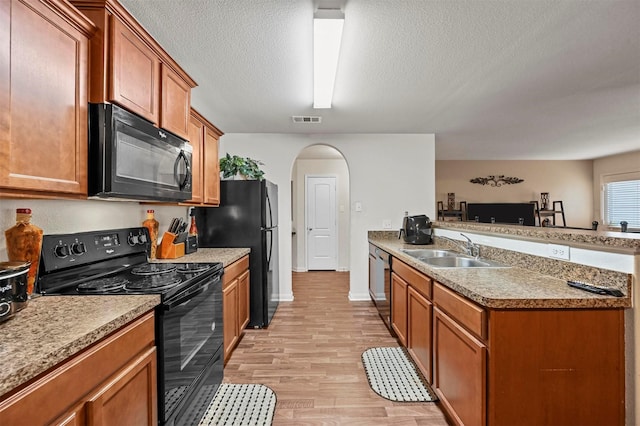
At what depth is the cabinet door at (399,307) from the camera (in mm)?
2570

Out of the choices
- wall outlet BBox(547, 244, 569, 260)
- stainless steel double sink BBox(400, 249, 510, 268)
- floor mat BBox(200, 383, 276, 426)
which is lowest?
floor mat BBox(200, 383, 276, 426)

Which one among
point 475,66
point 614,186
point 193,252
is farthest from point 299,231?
point 614,186

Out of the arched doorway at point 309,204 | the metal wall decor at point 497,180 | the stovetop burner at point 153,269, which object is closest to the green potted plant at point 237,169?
the stovetop burner at point 153,269

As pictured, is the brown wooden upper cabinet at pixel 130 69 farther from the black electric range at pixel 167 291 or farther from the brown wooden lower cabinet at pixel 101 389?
A: the brown wooden lower cabinet at pixel 101 389

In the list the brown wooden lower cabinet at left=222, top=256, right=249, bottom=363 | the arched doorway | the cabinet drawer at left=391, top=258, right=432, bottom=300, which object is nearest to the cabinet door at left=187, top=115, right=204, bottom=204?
the brown wooden lower cabinet at left=222, top=256, right=249, bottom=363

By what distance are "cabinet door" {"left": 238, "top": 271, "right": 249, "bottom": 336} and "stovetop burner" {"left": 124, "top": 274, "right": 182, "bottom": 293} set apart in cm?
112

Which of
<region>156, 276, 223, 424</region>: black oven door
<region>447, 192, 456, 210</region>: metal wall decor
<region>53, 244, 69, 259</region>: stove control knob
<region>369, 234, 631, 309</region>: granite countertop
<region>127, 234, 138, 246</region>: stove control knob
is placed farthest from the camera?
<region>447, 192, 456, 210</region>: metal wall decor

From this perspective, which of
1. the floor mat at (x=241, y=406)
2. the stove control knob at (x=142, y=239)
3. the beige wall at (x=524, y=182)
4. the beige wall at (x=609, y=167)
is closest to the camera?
the floor mat at (x=241, y=406)

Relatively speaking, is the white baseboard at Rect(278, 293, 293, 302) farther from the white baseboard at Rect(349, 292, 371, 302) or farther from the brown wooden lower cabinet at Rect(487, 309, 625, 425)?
the brown wooden lower cabinet at Rect(487, 309, 625, 425)

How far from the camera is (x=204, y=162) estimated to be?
2.79m

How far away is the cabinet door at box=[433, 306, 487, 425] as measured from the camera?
1.37 metres

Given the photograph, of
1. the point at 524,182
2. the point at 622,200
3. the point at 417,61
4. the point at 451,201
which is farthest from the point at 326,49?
the point at 622,200

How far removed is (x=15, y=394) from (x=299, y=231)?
5784mm

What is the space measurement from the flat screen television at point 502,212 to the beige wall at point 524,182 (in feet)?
1.18
